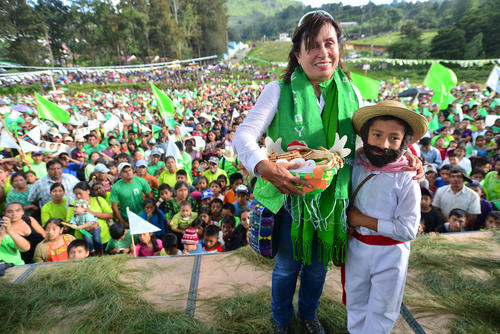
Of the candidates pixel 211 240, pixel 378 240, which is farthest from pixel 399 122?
pixel 211 240

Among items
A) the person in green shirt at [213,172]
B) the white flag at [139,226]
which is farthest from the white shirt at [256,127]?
the person in green shirt at [213,172]

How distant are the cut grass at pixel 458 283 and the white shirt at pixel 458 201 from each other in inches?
62.6

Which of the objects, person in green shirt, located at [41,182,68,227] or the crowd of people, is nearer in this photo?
the crowd of people

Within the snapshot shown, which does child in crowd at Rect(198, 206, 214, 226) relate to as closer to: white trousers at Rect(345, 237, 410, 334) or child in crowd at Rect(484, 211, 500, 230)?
white trousers at Rect(345, 237, 410, 334)

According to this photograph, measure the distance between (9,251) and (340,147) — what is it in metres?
3.89

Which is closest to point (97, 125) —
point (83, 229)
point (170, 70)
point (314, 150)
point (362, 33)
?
point (83, 229)

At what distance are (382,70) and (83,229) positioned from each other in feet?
156

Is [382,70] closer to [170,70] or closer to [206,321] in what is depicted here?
[170,70]

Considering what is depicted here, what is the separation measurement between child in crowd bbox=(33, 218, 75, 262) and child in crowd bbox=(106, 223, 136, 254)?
565 millimetres

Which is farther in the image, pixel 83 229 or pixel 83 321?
pixel 83 229

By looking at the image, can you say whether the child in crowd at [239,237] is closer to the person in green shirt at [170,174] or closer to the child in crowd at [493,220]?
the person in green shirt at [170,174]

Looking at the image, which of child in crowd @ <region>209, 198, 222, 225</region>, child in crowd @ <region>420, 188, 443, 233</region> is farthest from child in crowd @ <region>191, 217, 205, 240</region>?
child in crowd @ <region>420, 188, 443, 233</region>

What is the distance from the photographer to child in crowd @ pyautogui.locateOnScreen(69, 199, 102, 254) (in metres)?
3.88

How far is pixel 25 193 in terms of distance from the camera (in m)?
4.74
